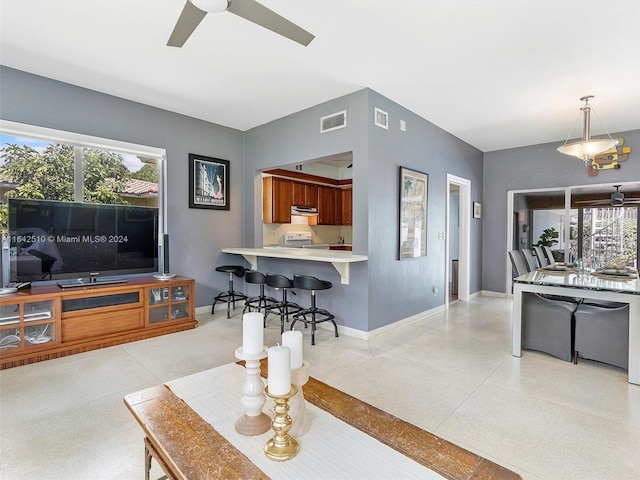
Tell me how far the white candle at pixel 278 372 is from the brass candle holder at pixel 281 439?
0.04 metres

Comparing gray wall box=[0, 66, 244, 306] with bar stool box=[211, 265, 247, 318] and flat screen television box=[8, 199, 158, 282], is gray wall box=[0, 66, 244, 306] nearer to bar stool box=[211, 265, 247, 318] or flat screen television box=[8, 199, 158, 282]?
bar stool box=[211, 265, 247, 318]

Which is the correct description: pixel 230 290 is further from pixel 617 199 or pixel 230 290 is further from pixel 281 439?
pixel 617 199

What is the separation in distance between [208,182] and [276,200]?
1.53 metres

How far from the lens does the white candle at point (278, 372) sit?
1089 mm

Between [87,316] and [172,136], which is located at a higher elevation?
[172,136]

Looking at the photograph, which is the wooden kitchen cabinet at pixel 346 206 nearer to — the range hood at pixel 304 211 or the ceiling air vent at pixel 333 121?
the range hood at pixel 304 211

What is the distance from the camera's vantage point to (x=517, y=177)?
6.19 metres

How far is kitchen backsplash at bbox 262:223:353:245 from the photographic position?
21.3ft

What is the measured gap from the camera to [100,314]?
138 inches

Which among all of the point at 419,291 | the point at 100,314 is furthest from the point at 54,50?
the point at 419,291

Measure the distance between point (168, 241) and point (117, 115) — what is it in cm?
164

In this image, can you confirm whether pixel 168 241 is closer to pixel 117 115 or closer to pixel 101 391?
pixel 117 115

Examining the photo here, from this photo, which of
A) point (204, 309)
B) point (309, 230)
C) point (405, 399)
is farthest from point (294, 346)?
point (309, 230)

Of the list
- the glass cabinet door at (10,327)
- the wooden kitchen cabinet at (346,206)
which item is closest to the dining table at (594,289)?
the wooden kitchen cabinet at (346,206)
